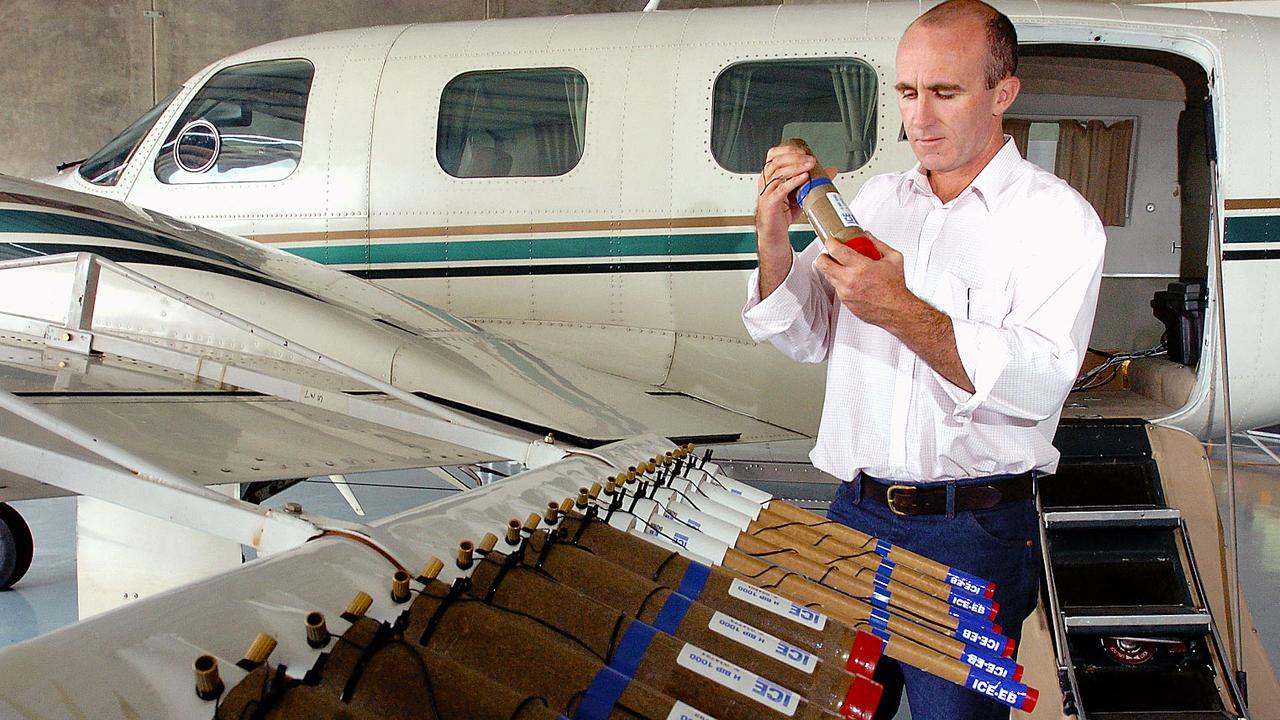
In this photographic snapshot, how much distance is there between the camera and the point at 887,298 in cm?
179

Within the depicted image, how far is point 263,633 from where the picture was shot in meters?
1.10

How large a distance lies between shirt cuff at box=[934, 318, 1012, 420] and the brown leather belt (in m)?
0.44

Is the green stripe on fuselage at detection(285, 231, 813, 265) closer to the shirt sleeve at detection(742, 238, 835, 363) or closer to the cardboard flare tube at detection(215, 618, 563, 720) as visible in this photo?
the shirt sleeve at detection(742, 238, 835, 363)

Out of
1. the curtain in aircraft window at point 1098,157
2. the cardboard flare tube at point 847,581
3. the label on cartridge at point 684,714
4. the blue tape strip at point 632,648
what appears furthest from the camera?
the curtain in aircraft window at point 1098,157

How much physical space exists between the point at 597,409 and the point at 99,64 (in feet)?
40.1

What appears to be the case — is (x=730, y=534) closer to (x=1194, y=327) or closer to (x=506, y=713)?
(x=506, y=713)

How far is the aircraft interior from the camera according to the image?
19.9 feet

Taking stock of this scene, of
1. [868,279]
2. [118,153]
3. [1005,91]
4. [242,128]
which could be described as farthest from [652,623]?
[118,153]

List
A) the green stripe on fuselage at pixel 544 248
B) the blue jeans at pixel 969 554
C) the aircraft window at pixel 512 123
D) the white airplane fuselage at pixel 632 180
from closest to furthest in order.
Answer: the blue jeans at pixel 969 554 < the white airplane fuselage at pixel 632 180 < the green stripe on fuselage at pixel 544 248 < the aircraft window at pixel 512 123

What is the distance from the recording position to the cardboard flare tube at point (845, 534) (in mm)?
1935

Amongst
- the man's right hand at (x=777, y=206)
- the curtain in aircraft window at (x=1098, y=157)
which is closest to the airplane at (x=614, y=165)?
the man's right hand at (x=777, y=206)

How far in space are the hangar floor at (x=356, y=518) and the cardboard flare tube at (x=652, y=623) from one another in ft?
9.60

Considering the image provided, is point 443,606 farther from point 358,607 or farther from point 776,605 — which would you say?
point 776,605

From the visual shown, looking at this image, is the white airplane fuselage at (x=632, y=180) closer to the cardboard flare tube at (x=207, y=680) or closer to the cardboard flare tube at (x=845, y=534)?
the cardboard flare tube at (x=845, y=534)
